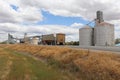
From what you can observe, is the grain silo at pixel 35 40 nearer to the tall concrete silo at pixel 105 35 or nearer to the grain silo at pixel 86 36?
the grain silo at pixel 86 36

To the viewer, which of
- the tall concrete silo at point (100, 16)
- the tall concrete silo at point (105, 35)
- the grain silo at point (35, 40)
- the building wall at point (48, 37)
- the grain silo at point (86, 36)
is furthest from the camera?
the grain silo at point (35, 40)

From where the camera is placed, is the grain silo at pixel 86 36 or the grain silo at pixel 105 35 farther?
the grain silo at pixel 86 36

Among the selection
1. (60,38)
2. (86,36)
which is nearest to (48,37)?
(60,38)

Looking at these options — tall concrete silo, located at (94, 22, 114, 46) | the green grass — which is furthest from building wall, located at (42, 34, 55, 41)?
the green grass

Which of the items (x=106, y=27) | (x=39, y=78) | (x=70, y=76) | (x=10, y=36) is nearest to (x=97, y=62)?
(x=70, y=76)

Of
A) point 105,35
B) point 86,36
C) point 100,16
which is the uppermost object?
point 100,16

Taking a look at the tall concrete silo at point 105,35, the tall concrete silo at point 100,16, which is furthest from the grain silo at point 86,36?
the tall concrete silo at point 100,16

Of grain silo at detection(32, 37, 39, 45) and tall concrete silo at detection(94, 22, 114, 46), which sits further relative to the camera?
grain silo at detection(32, 37, 39, 45)

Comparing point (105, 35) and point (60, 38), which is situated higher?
point (105, 35)

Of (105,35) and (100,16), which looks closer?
(105,35)

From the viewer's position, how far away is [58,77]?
57.5ft

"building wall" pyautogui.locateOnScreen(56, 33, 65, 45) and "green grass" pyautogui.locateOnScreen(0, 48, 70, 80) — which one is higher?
"building wall" pyautogui.locateOnScreen(56, 33, 65, 45)

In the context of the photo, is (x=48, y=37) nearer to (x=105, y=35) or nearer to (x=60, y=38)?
(x=60, y=38)

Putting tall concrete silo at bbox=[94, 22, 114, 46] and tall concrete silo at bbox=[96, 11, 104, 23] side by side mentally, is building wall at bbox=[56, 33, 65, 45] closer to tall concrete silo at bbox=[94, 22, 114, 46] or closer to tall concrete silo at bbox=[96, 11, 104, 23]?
tall concrete silo at bbox=[94, 22, 114, 46]
